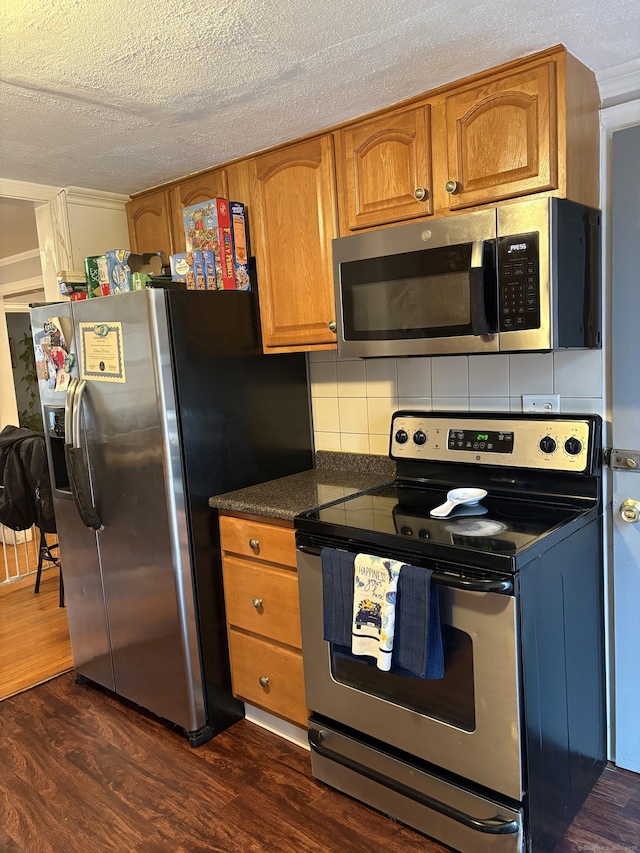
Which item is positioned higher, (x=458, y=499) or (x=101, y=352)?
(x=101, y=352)

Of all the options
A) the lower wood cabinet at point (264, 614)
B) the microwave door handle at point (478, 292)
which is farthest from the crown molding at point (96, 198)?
the microwave door handle at point (478, 292)

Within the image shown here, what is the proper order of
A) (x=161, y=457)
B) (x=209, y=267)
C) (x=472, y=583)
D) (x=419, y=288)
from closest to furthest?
(x=472, y=583)
(x=419, y=288)
(x=161, y=457)
(x=209, y=267)

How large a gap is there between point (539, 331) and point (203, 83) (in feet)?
3.65

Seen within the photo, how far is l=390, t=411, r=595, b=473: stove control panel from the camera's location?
1862 mm

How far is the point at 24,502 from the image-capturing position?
3.39 metres

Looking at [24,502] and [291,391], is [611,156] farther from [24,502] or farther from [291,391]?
[24,502]

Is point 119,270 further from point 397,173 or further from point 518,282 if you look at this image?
point 518,282

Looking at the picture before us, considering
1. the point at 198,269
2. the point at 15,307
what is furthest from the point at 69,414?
the point at 15,307

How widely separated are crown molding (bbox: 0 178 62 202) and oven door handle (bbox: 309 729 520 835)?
231 cm

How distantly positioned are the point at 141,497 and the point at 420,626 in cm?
112

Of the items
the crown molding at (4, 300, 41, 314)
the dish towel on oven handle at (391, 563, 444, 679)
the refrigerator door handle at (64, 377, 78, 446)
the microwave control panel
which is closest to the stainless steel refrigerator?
the refrigerator door handle at (64, 377, 78, 446)

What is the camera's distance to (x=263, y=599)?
215cm

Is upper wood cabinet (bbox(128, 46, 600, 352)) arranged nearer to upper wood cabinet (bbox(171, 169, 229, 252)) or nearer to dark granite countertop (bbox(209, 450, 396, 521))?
upper wood cabinet (bbox(171, 169, 229, 252))

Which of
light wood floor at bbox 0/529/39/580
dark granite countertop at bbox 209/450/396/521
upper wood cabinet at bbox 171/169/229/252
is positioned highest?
upper wood cabinet at bbox 171/169/229/252
